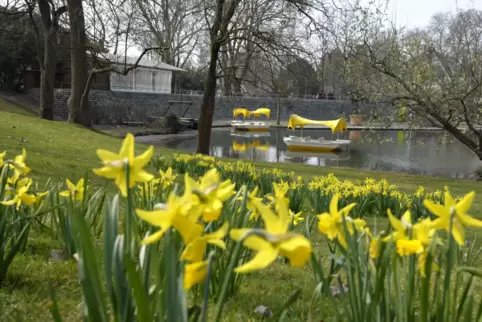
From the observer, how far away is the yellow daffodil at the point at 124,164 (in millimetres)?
1041

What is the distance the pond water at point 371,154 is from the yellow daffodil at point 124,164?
603 inches

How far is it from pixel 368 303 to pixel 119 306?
607mm

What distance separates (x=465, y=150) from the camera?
25172 millimetres

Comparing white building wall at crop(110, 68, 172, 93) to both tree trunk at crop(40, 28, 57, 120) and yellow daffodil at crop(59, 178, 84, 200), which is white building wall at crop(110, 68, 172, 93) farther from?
yellow daffodil at crop(59, 178, 84, 200)

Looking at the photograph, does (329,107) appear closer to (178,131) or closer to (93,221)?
(178,131)

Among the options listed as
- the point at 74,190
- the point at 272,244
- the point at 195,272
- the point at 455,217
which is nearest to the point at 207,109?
the point at 74,190

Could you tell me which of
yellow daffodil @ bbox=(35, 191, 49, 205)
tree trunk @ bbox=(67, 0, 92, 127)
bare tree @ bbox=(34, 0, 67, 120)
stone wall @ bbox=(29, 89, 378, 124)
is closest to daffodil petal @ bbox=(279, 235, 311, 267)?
yellow daffodil @ bbox=(35, 191, 49, 205)

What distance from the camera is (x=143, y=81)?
38.6 meters

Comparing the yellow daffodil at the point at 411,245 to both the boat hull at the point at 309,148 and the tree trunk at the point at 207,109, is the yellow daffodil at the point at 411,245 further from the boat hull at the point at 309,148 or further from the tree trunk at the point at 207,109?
the boat hull at the point at 309,148

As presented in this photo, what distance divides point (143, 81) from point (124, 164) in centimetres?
3868

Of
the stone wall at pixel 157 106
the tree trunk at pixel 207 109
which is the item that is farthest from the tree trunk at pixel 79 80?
the stone wall at pixel 157 106

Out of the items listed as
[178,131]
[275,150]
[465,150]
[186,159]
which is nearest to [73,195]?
[186,159]

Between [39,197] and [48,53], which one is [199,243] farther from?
[48,53]

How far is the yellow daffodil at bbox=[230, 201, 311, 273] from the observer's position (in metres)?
0.68
